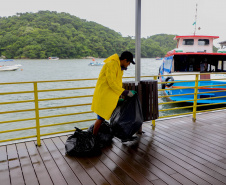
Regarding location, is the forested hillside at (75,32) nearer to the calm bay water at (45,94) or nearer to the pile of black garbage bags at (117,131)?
the pile of black garbage bags at (117,131)

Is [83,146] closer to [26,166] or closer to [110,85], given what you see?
[26,166]

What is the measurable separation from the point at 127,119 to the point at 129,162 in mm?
588

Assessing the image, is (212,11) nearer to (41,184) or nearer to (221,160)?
(221,160)

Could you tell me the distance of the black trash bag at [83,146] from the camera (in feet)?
9.51

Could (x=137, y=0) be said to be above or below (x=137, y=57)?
above

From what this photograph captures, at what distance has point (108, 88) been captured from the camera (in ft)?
9.55

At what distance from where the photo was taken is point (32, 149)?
3154 mm

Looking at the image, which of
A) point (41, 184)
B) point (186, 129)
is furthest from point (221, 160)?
point (41, 184)

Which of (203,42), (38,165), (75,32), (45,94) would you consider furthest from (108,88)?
(45,94)

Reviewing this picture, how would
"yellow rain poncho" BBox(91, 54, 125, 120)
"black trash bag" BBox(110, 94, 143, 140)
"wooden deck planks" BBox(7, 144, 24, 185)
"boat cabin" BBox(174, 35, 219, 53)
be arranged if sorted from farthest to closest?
"boat cabin" BBox(174, 35, 219, 53)
"black trash bag" BBox(110, 94, 143, 140)
"yellow rain poncho" BBox(91, 54, 125, 120)
"wooden deck planks" BBox(7, 144, 24, 185)

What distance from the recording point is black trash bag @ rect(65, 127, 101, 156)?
9.51ft

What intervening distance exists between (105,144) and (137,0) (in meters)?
2.33

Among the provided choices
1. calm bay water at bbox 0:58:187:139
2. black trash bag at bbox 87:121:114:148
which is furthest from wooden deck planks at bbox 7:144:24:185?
calm bay water at bbox 0:58:187:139

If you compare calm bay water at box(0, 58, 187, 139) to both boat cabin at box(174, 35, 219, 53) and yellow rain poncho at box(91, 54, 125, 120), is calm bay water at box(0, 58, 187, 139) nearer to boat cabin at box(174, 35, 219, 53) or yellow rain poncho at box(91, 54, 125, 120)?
boat cabin at box(174, 35, 219, 53)
